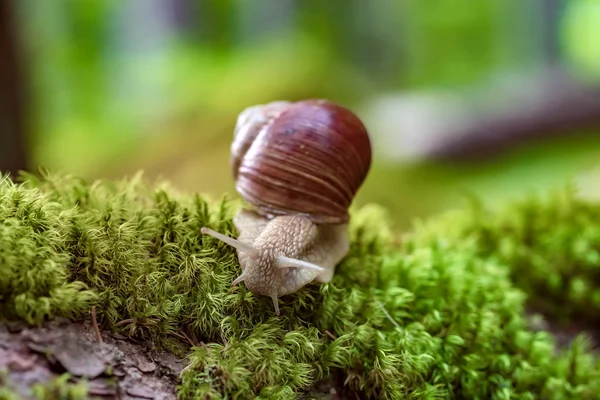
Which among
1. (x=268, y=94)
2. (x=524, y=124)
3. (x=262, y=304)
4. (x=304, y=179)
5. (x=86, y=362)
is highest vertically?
(x=304, y=179)

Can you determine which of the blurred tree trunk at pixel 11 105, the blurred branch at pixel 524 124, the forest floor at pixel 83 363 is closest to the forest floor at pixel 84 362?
the forest floor at pixel 83 363

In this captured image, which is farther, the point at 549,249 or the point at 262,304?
the point at 549,249

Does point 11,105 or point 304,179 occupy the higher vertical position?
point 304,179

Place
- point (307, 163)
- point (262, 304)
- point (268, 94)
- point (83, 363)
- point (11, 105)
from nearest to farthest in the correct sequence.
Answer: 1. point (83, 363)
2. point (262, 304)
3. point (307, 163)
4. point (11, 105)
5. point (268, 94)

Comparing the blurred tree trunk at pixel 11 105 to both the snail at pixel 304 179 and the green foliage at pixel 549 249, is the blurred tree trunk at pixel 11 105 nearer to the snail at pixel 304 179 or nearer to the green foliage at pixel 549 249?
the snail at pixel 304 179

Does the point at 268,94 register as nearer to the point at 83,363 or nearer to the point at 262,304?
the point at 262,304

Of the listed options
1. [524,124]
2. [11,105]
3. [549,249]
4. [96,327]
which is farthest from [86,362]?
[524,124]
